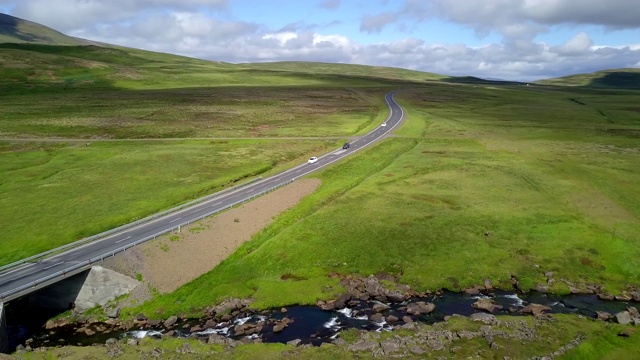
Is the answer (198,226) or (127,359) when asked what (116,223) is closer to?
(198,226)

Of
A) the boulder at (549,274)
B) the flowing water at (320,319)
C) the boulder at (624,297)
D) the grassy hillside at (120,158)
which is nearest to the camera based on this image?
the flowing water at (320,319)

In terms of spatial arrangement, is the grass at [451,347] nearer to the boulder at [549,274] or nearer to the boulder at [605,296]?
the boulder at [605,296]

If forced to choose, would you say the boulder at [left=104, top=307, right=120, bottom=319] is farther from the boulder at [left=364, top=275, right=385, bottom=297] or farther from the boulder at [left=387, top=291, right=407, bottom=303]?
the boulder at [left=387, top=291, right=407, bottom=303]

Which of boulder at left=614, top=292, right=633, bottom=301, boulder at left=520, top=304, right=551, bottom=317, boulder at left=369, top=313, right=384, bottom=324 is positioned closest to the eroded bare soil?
boulder at left=369, top=313, right=384, bottom=324

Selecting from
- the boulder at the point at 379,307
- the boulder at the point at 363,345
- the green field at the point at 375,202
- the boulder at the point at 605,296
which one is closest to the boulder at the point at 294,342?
the green field at the point at 375,202

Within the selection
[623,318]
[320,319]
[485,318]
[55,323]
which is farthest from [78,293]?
[623,318]

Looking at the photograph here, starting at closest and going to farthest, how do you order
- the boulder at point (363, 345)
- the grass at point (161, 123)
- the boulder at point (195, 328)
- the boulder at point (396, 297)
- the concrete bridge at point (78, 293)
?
the boulder at point (363, 345) < the boulder at point (195, 328) < the boulder at point (396, 297) < the concrete bridge at point (78, 293) < the grass at point (161, 123)
